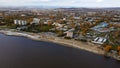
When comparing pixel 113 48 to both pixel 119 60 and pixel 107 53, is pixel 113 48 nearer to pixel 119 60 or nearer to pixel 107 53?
pixel 107 53

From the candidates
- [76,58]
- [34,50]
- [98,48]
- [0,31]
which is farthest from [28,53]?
[0,31]

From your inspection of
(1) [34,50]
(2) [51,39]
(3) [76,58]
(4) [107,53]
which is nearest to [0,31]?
(2) [51,39]

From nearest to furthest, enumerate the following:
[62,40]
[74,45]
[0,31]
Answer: [74,45], [62,40], [0,31]

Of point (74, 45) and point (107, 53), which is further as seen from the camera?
point (74, 45)

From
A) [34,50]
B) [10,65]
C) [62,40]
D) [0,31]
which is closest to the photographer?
[10,65]

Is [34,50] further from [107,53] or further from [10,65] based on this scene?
[107,53]

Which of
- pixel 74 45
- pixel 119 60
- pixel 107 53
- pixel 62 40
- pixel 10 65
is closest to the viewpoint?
pixel 10 65
